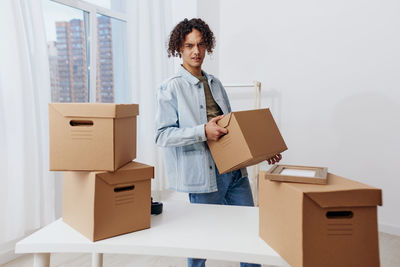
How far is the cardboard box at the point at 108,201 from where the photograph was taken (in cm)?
101

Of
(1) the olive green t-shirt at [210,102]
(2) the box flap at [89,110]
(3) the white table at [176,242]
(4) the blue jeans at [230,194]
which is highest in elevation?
(1) the olive green t-shirt at [210,102]

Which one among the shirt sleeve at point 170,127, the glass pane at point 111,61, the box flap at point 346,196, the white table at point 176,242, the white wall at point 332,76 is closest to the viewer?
the box flap at point 346,196

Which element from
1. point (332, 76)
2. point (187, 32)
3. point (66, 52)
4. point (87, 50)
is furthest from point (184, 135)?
point (332, 76)

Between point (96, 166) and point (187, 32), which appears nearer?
point (96, 166)

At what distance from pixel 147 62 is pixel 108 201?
6.89ft

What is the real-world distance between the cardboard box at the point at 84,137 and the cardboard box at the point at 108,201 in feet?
0.14

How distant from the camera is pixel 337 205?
2.64 feet

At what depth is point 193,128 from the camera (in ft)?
4.50

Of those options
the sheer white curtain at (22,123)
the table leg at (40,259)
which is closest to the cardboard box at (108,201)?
the table leg at (40,259)

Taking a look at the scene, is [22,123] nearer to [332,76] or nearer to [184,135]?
[184,135]

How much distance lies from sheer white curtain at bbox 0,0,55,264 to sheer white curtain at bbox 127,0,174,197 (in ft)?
3.10

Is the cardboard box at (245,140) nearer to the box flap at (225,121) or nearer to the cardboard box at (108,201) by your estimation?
the box flap at (225,121)

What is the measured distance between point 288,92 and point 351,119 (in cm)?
60

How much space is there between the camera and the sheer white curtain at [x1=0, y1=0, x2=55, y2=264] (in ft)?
6.04
